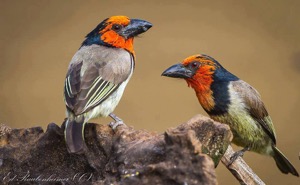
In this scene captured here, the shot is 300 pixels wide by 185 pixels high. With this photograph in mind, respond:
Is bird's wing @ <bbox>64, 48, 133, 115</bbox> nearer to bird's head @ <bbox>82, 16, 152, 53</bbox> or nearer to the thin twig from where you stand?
bird's head @ <bbox>82, 16, 152, 53</bbox>

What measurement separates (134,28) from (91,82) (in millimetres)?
669

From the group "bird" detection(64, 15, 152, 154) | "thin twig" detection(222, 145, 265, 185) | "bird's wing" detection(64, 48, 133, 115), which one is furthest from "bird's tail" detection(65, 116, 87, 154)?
"thin twig" detection(222, 145, 265, 185)

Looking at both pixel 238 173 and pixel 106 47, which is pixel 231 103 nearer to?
Answer: pixel 238 173

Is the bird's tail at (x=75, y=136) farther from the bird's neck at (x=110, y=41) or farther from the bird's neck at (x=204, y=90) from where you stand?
the bird's neck at (x=204, y=90)

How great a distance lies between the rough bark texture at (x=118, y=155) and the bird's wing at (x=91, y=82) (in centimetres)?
29

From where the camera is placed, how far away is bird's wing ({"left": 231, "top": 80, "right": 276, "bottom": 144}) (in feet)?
10.8

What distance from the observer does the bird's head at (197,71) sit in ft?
10.9

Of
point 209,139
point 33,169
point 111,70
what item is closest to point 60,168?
point 33,169

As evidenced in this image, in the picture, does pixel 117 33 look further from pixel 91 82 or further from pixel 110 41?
pixel 91 82

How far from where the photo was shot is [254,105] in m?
3.32

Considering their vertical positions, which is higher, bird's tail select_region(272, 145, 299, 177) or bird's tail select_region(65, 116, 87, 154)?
bird's tail select_region(65, 116, 87, 154)

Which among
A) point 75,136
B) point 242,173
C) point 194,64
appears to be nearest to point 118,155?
point 75,136

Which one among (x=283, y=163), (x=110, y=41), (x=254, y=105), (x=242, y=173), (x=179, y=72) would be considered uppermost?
(x=110, y=41)

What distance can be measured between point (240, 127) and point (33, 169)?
1.41 m
